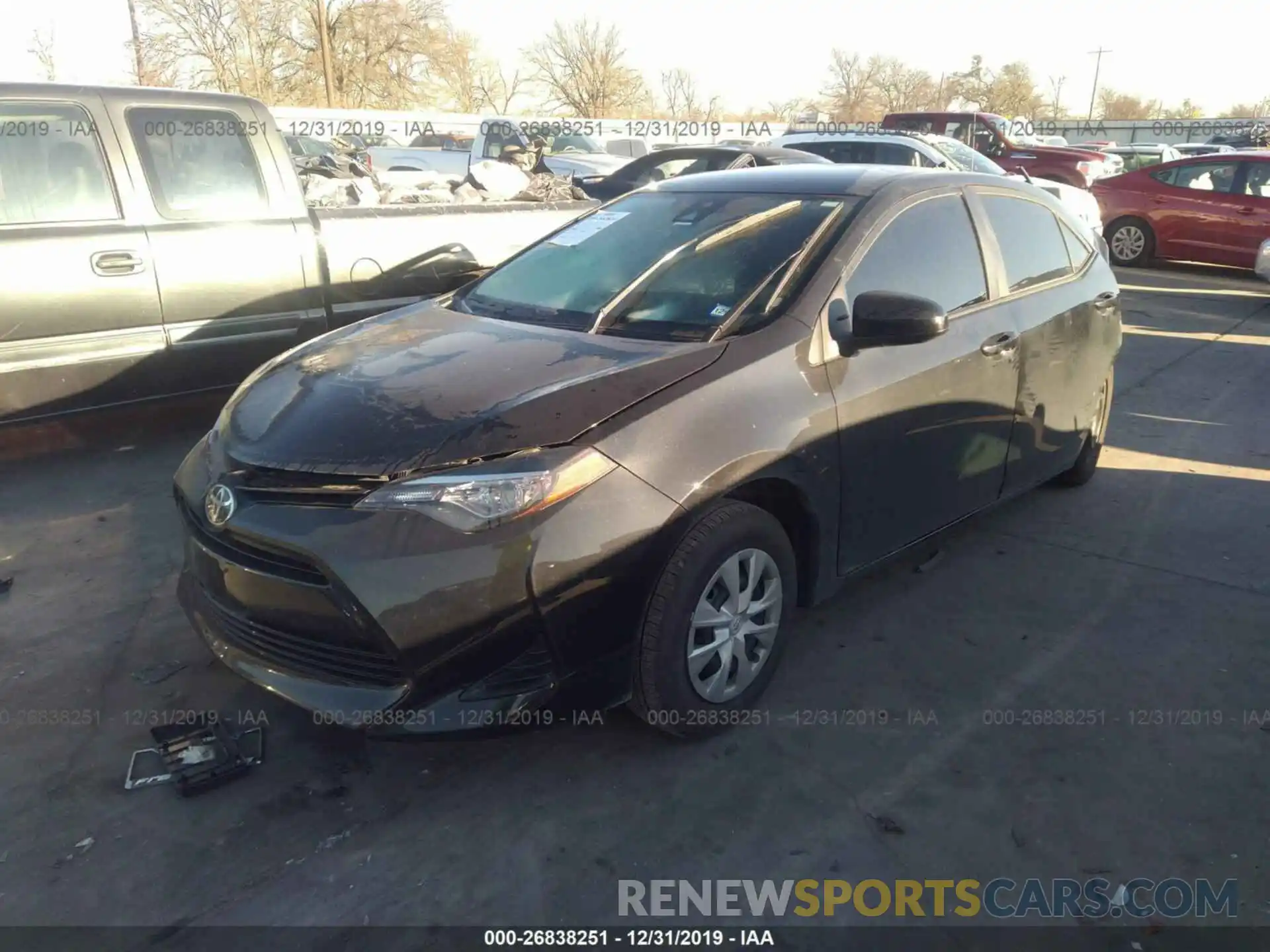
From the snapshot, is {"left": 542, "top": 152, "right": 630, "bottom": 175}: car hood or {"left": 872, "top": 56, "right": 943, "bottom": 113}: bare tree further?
{"left": 872, "top": 56, "right": 943, "bottom": 113}: bare tree

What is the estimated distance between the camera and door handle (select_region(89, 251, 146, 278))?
16.0ft

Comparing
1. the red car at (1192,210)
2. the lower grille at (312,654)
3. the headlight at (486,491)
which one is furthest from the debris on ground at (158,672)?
the red car at (1192,210)

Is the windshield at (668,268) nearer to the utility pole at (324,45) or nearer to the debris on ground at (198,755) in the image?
the debris on ground at (198,755)

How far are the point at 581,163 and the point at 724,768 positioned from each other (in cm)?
1650

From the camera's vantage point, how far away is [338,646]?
2602mm

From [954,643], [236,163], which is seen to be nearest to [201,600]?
[954,643]

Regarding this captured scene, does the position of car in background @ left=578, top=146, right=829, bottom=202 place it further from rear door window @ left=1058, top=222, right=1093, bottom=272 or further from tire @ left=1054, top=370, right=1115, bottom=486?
tire @ left=1054, top=370, right=1115, bottom=486

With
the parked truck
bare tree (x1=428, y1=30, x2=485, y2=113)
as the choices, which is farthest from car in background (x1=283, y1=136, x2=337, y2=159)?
bare tree (x1=428, y1=30, x2=485, y2=113)

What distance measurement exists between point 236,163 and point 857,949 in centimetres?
508

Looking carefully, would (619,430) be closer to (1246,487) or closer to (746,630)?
(746,630)

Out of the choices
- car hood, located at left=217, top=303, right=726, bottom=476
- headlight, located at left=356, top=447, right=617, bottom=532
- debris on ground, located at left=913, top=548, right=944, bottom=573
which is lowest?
debris on ground, located at left=913, top=548, right=944, bottom=573

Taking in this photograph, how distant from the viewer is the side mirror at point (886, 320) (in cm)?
315

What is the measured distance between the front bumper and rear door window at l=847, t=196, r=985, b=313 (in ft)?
4.44

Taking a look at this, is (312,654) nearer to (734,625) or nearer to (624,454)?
(624,454)
